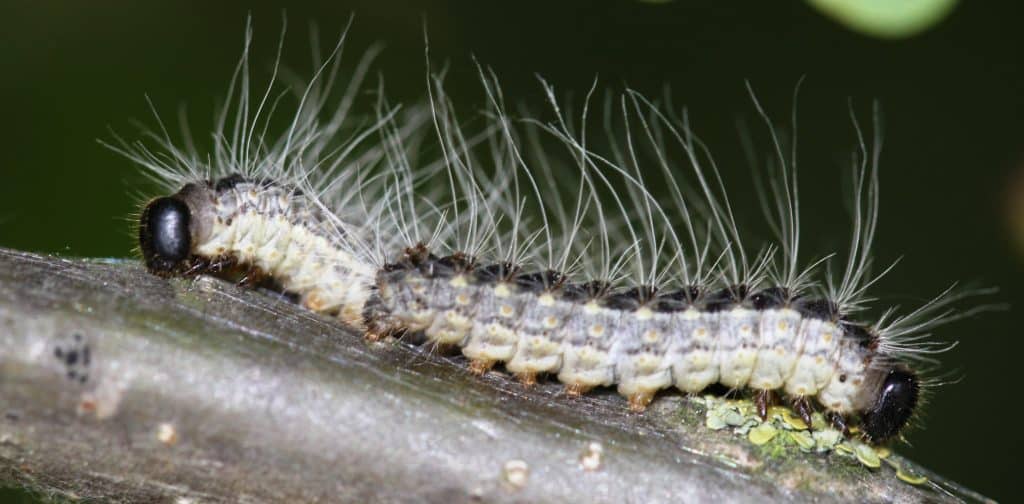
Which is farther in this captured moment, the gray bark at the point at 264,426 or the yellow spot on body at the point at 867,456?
the yellow spot on body at the point at 867,456

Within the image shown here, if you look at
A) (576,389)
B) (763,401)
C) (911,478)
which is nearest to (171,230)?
(576,389)

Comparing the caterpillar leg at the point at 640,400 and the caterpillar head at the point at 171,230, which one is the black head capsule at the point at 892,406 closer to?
the caterpillar leg at the point at 640,400

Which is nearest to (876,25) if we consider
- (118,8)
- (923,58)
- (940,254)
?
(923,58)

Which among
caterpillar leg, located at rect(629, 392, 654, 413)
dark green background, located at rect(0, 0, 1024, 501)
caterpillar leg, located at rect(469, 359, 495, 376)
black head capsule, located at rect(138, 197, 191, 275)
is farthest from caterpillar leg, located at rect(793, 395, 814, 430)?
black head capsule, located at rect(138, 197, 191, 275)

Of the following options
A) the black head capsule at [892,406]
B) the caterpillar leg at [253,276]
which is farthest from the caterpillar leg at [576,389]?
the caterpillar leg at [253,276]

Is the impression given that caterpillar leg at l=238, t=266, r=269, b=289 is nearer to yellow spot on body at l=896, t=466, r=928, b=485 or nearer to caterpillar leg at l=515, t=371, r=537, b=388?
caterpillar leg at l=515, t=371, r=537, b=388

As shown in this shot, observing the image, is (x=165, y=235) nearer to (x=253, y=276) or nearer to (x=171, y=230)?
(x=171, y=230)

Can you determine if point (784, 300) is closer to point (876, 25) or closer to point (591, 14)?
point (876, 25)
